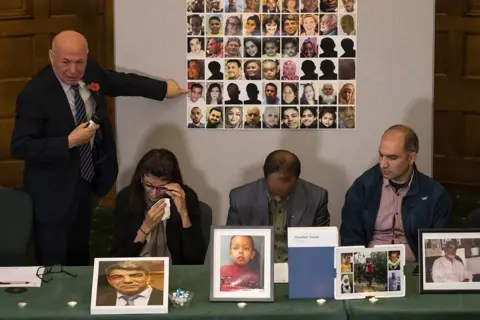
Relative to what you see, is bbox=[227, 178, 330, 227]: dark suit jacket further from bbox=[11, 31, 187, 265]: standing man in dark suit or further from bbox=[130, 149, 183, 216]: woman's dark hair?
bbox=[11, 31, 187, 265]: standing man in dark suit

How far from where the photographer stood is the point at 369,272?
296 centimetres

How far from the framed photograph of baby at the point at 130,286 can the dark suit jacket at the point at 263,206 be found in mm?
872

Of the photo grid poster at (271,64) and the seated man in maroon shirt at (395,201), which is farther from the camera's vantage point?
the photo grid poster at (271,64)

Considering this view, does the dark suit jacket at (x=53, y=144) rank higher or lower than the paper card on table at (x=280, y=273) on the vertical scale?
higher

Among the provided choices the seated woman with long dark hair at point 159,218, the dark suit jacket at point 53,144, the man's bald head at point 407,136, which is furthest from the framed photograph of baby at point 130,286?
the man's bald head at point 407,136

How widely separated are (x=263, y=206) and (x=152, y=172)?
485 mm

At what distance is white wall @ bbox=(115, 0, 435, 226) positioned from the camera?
13.8ft

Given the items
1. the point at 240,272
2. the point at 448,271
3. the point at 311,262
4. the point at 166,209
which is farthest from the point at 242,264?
the point at 166,209

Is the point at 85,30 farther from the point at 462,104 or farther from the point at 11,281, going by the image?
the point at 11,281

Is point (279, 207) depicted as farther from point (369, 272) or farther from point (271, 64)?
point (369, 272)

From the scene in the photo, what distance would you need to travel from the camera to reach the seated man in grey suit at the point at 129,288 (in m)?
2.87

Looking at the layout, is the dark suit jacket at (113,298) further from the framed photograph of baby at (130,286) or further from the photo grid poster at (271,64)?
the photo grid poster at (271,64)

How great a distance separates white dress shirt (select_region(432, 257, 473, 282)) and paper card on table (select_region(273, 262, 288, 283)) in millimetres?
496

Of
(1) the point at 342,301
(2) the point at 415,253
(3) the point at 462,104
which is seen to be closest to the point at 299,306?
(1) the point at 342,301
